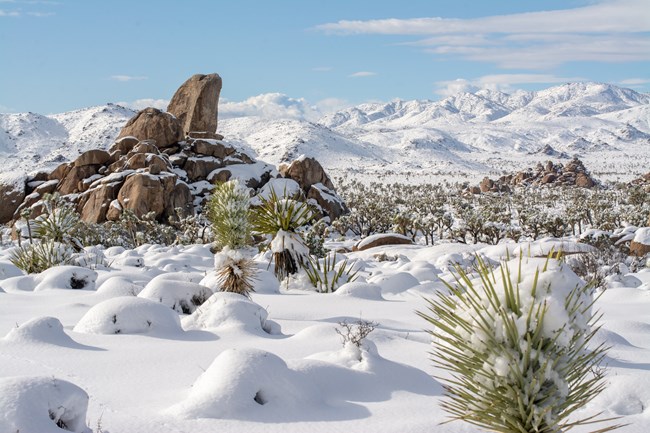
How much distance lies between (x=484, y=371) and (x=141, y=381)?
3298 mm

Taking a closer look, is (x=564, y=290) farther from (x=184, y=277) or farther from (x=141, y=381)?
(x=184, y=277)

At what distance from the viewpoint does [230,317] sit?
6.94 meters

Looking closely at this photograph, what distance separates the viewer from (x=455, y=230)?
33781 millimetres

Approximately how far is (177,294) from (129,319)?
1.70 metres

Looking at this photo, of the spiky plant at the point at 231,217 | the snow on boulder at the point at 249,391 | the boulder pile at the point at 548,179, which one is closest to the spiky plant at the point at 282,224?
the spiky plant at the point at 231,217

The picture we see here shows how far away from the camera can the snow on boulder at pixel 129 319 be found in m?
6.38

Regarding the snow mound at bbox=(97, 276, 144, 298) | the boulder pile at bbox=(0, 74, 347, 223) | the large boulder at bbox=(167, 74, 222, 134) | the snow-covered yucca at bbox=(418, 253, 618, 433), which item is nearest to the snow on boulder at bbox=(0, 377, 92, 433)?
the snow-covered yucca at bbox=(418, 253, 618, 433)

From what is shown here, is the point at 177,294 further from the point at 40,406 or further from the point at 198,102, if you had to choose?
the point at 198,102

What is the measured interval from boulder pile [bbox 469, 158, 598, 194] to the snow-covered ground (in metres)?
62.9

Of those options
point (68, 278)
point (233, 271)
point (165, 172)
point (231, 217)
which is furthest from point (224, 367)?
point (165, 172)

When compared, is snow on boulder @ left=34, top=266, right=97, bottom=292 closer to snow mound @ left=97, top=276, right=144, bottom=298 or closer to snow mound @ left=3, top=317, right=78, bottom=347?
snow mound @ left=97, top=276, right=144, bottom=298

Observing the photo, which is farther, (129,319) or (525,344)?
(129,319)

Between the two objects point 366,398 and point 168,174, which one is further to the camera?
point 168,174

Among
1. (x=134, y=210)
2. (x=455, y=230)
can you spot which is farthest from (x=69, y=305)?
(x=455, y=230)
